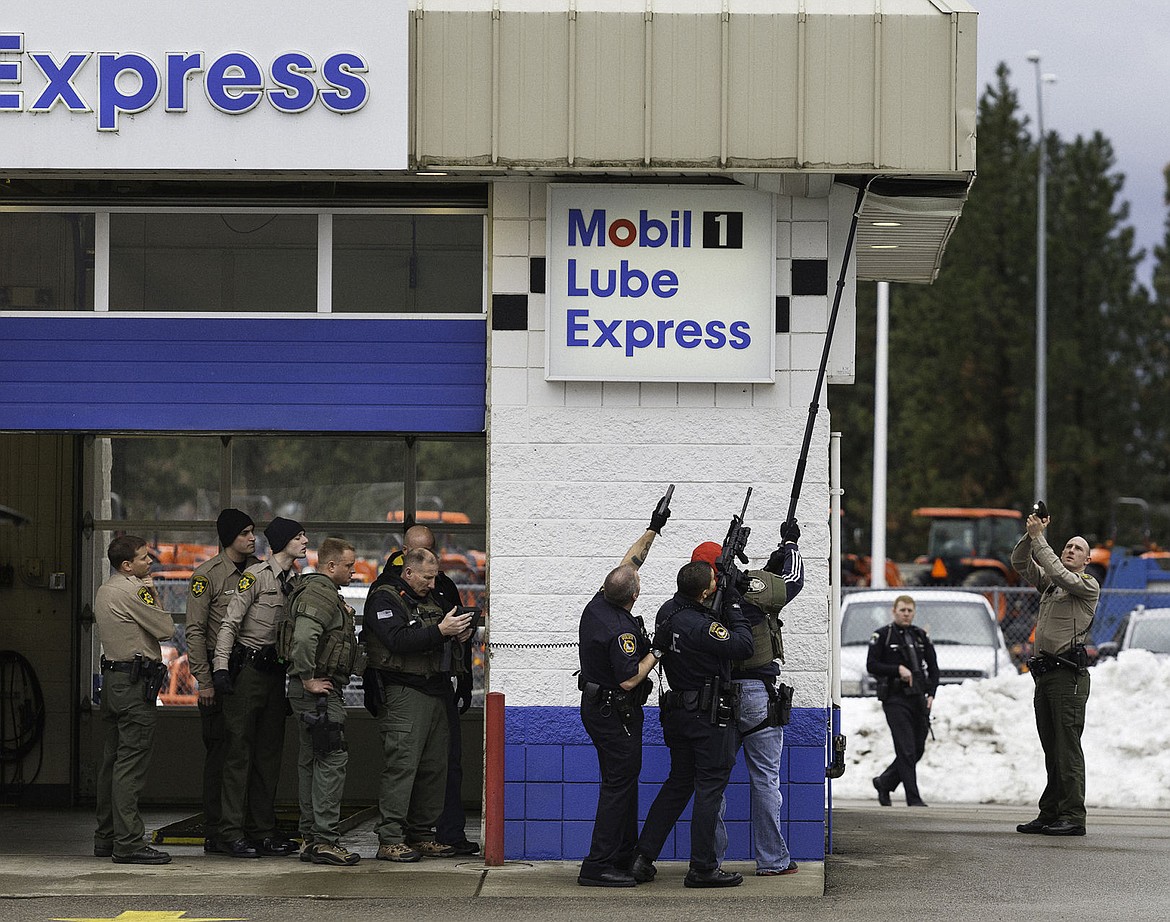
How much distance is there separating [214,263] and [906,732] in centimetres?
712

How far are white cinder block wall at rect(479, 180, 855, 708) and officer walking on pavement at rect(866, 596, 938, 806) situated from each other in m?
4.68

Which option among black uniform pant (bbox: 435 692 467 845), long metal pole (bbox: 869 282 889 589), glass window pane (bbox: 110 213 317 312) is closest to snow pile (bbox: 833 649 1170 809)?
black uniform pant (bbox: 435 692 467 845)

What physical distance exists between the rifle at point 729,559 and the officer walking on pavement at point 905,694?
5126 mm

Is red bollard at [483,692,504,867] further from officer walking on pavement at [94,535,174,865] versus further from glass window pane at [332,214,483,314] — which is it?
glass window pane at [332,214,483,314]

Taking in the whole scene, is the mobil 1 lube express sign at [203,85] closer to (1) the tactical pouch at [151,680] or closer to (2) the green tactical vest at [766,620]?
(1) the tactical pouch at [151,680]

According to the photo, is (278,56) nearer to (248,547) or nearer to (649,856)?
(248,547)

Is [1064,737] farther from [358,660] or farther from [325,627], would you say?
[325,627]

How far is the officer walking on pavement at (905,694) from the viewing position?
14.2 meters

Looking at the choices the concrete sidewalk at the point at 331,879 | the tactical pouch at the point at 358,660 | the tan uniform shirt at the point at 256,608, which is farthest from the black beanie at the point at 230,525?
the concrete sidewalk at the point at 331,879

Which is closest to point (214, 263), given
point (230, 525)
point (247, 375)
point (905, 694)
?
point (247, 375)

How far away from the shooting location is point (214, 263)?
33.7ft

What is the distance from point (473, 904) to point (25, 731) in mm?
5143

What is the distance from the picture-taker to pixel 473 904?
877cm

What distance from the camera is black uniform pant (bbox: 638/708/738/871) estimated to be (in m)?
8.99
